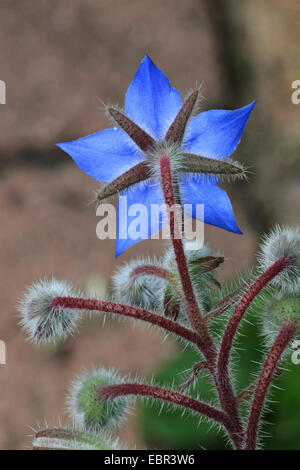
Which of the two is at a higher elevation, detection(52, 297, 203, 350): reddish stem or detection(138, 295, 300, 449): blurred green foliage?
detection(138, 295, 300, 449): blurred green foliage

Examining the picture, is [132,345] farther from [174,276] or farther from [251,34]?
[174,276]

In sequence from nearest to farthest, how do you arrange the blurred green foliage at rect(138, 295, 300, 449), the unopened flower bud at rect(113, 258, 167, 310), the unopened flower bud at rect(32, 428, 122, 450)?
the unopened flower bud at rect(32, 428, 122, 450) → the unopened flower bud at rect(113, 258, 167, 310) → the blurred green foliage at rect(138, 295, 300, 449)

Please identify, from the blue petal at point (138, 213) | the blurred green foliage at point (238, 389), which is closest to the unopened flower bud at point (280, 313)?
the blue petal at point (138, 213)

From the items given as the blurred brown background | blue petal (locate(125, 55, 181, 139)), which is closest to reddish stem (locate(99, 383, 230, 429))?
blue petal (locate(125, 55, 181, 139))

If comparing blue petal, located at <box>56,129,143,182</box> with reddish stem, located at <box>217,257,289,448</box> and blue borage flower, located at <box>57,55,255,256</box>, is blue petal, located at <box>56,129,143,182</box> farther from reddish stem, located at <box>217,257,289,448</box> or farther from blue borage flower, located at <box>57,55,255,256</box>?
reddish stem, located at <box>217,257,289,448</box>

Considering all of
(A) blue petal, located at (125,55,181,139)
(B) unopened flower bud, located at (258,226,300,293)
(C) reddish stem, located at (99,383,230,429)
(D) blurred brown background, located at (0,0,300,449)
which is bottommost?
(C) reddish stem, located at (99,383,230,429)

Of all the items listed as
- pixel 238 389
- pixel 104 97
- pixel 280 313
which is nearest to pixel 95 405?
pixel 280 313
